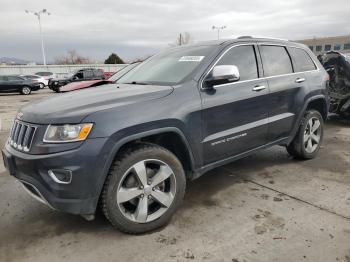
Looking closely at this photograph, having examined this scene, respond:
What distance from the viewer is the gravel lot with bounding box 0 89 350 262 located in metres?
2.81

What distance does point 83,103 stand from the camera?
2979 millimetres

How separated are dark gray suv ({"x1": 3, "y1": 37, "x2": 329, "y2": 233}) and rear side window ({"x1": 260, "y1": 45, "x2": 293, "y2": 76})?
16mm

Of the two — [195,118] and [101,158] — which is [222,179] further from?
[101,158]

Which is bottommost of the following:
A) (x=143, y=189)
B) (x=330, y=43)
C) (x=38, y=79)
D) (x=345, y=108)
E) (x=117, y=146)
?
(x=345, y=108)

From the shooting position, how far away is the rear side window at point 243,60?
3854mm

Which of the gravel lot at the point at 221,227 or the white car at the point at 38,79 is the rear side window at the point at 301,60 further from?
the white car at the point at 38,79

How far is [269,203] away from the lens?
12.1ft

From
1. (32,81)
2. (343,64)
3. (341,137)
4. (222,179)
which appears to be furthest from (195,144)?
(32,81)

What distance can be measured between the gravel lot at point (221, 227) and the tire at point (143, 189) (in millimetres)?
149

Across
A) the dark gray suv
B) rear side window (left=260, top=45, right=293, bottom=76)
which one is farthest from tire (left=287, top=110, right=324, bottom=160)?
rear side window (left=260, top=45, right=293, bottom=76)

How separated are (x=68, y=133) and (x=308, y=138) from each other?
12.2ft

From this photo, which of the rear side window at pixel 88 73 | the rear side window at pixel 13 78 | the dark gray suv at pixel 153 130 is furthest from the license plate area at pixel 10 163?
the rear side window at pixel 88 73

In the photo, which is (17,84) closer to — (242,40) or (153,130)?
(242,40)

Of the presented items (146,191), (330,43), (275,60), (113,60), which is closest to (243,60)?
(275,60)
